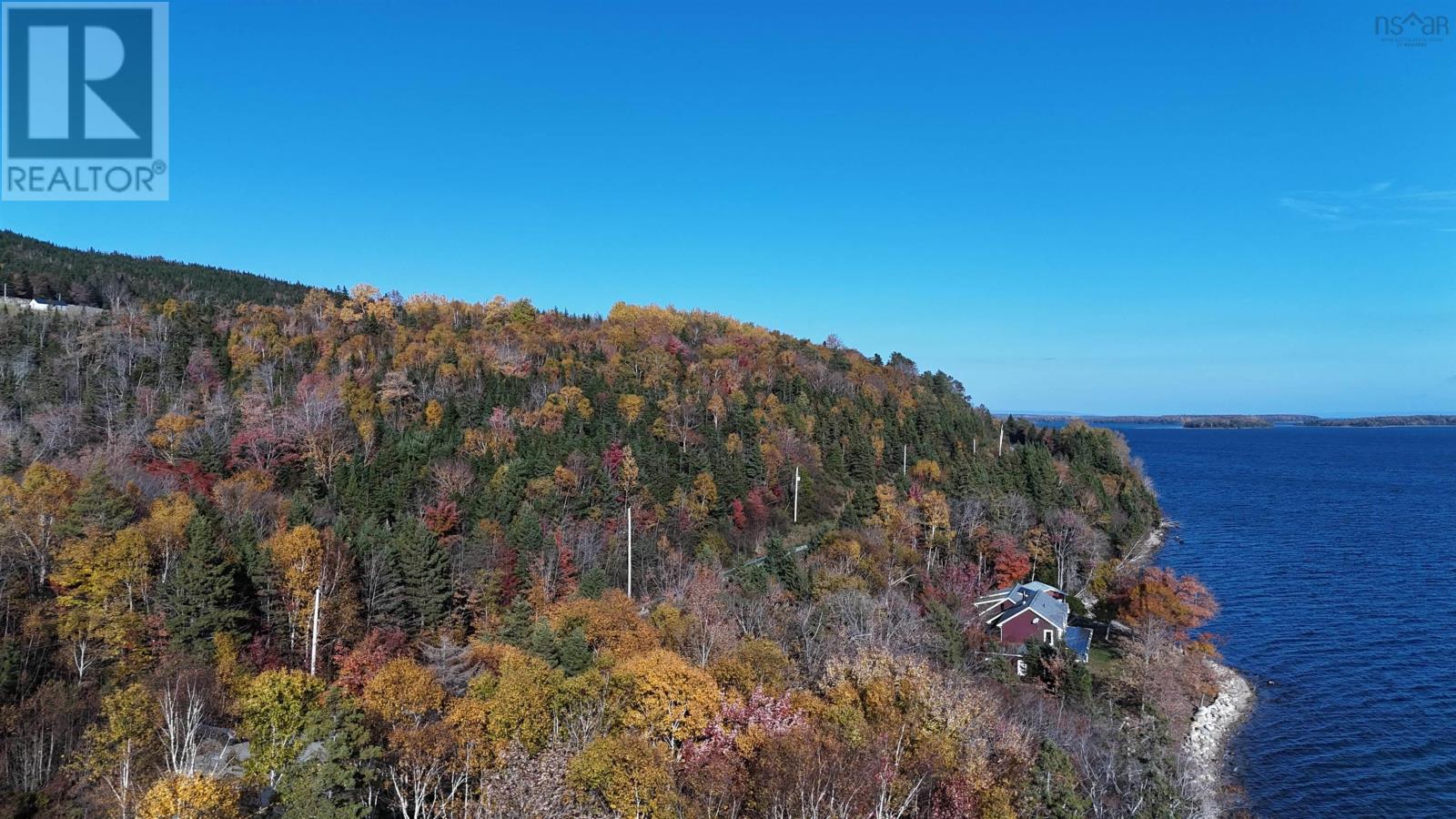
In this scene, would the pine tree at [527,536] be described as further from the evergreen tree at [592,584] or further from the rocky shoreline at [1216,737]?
the rocky shoreline at [1216,737]

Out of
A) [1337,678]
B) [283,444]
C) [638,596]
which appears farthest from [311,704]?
[1337,678]

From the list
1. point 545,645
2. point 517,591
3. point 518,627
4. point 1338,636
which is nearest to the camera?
point 545,645

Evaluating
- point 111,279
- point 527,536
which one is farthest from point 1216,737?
point 111,279

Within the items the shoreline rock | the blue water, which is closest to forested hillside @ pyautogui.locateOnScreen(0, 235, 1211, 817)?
the shoreline rock

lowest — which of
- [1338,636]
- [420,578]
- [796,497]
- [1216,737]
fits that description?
[1216,737]

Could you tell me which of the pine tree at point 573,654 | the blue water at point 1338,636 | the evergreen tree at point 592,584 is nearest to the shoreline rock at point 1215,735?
the blue water at point 1338,636

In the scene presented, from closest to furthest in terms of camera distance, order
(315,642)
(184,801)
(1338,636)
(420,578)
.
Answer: (184,801)
(315,642)
(420,578)
(1338,636)

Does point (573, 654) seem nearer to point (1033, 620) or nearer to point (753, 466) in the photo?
point (1033, 620)

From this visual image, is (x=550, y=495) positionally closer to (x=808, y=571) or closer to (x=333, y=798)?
(x=808, y=571)
